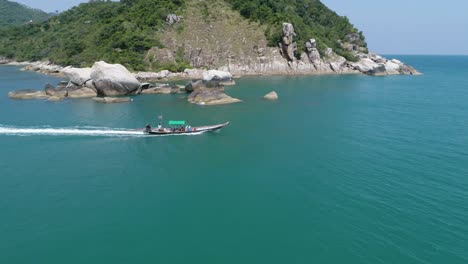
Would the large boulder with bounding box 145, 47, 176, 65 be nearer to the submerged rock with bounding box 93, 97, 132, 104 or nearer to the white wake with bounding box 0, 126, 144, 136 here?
the submerged rock with bounding box 93, 97, 132, 104

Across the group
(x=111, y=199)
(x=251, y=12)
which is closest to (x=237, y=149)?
(x=111, y=199)

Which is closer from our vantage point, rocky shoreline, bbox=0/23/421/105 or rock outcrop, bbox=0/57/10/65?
rocky shoreline, bbox=0/23/421/105

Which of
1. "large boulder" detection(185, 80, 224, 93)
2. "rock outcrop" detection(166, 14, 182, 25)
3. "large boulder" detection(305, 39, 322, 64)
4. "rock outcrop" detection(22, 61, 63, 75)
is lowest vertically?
"large boulder" detection(185, 80, 224, 93)

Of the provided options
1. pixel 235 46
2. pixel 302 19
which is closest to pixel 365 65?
pixel 302 19

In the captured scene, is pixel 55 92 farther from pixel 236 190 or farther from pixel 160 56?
pixel 236 190

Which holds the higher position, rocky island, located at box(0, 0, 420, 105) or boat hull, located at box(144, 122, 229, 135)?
rocky island, located at box(0, 0, 420, 105)

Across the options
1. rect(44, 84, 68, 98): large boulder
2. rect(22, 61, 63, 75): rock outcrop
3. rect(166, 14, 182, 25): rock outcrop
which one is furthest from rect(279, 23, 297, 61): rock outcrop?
rect(22, 61, 63, 75): rock outcrop
